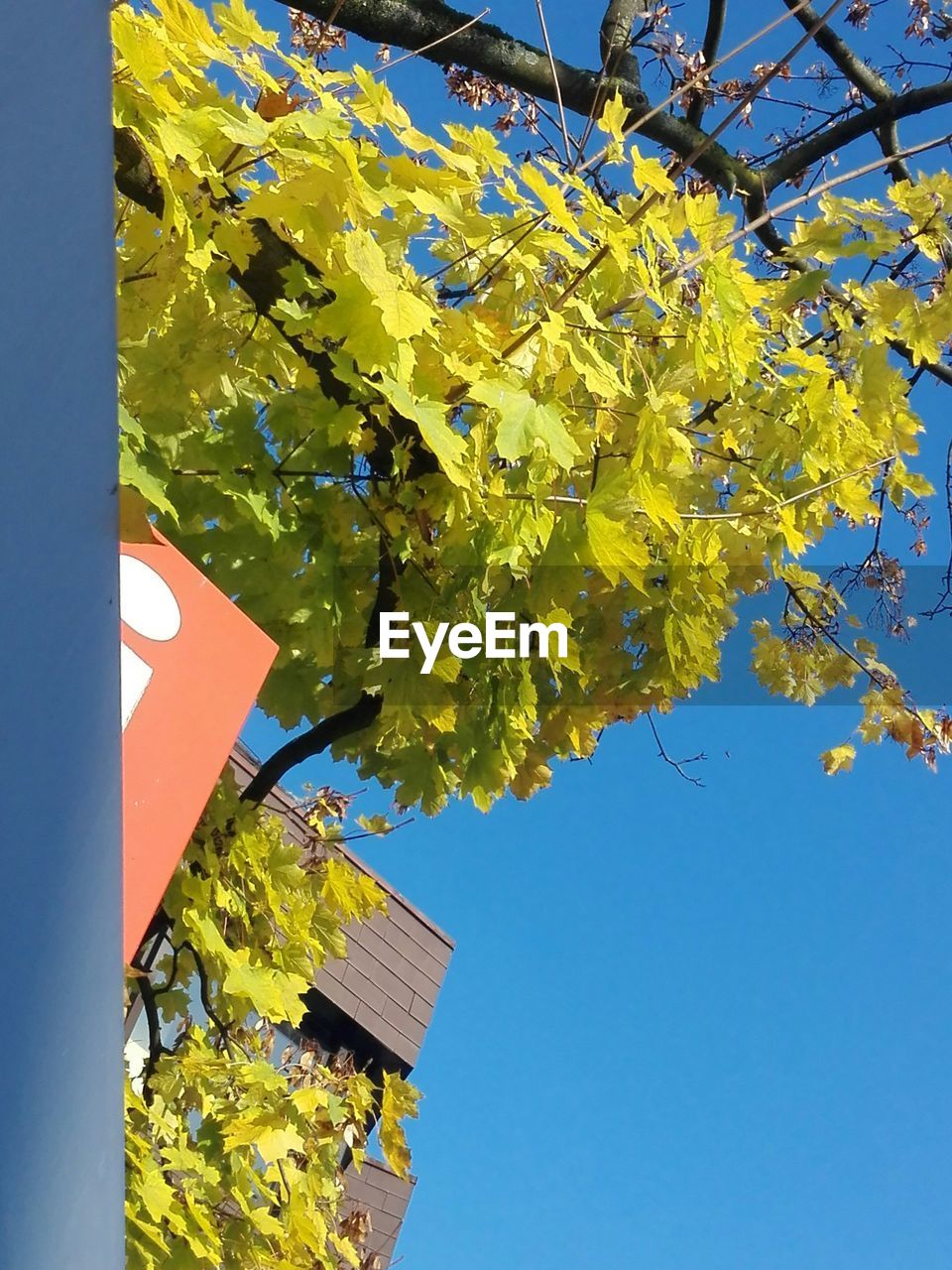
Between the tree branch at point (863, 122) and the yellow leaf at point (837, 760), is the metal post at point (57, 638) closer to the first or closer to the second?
the yellow leaf at point (837, 760)

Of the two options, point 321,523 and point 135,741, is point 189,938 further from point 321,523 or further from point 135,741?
point 135,741

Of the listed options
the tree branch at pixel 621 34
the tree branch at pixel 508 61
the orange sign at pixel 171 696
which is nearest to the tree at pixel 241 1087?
the orange sign at pixel 171 696

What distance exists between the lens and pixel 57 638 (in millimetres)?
748

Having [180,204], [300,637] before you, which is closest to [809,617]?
[300,637]

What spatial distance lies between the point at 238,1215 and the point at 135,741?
211 centimetres

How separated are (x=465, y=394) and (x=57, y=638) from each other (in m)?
1.29

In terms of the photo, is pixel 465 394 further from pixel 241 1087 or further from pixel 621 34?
pixel 621 34

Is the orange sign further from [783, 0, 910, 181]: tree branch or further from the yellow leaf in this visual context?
[783, 0, 910, 181]: tree branch

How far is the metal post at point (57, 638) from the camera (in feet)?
2.28

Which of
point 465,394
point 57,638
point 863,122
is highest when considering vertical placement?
point 863,122

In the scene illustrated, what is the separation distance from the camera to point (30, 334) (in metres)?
0.70

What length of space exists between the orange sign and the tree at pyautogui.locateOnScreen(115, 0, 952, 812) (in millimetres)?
480

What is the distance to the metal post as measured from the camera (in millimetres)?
696

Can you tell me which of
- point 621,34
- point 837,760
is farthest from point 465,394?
point 621,34
